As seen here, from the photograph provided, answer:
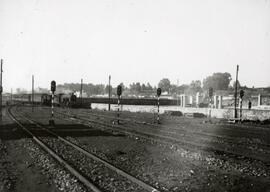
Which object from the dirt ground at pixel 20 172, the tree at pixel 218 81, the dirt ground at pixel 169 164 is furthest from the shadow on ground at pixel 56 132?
the tree at pixel 218 81

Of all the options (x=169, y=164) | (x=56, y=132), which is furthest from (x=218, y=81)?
(x=169, y=164)

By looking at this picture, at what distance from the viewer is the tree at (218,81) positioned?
417 feet

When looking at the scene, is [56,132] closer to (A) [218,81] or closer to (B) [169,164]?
(B) [169,164]

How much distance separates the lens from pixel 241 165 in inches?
376

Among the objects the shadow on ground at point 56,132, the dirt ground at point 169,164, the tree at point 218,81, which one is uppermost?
the tree at point 218,81

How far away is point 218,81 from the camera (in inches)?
5000

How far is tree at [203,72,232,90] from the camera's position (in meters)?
127

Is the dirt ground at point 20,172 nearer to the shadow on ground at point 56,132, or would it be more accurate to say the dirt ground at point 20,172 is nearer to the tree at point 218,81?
the shadow on ground at point 56,132

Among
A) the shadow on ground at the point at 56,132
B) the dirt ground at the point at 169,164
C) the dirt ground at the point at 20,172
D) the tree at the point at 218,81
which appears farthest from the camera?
the tree at the point at 218,81

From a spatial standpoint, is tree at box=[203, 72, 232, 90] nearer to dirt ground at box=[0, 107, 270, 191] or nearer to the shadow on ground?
the shadow on ground

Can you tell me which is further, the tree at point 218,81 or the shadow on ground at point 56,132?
the tree at point 218,81

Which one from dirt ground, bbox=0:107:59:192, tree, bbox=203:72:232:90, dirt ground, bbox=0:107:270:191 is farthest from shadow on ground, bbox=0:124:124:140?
tree, bbox=203:72:232:90

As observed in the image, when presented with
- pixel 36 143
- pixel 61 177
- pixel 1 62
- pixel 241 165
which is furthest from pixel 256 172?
pixel 1 62

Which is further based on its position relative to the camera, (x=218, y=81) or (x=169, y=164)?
(x=218, y=81)
